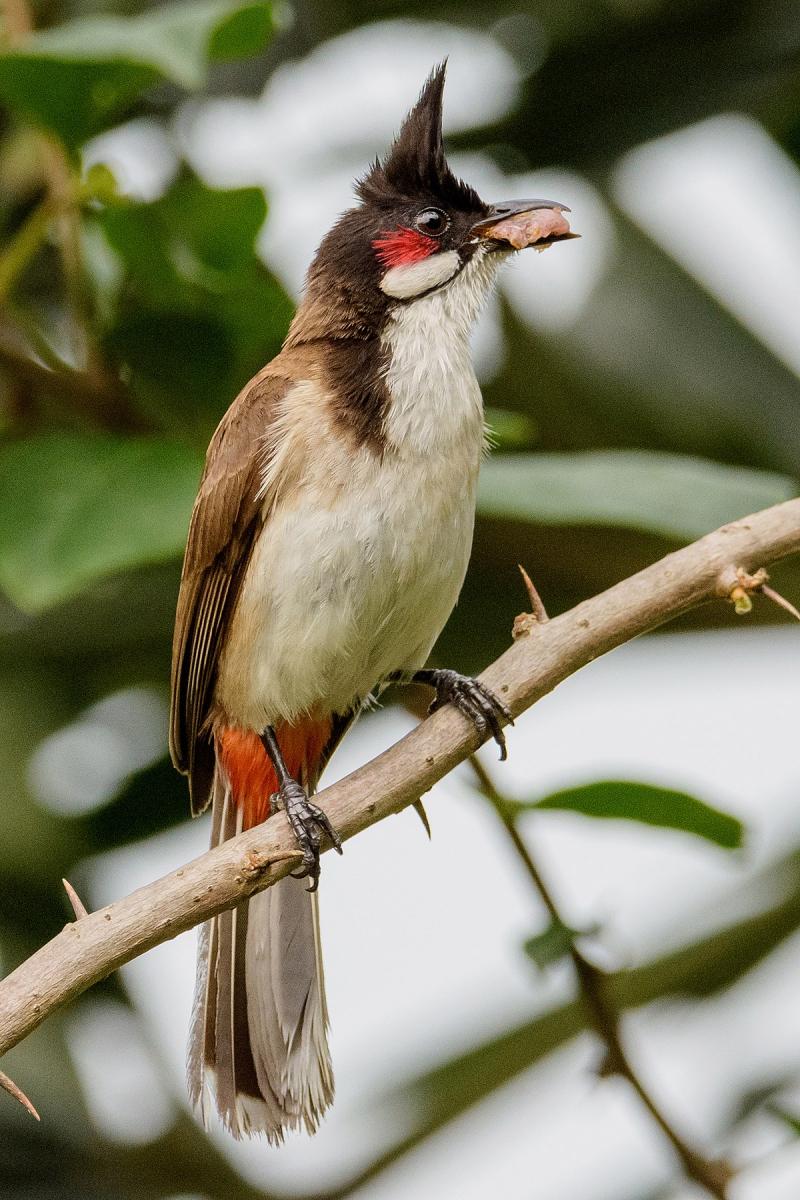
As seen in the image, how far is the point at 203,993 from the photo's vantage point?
2.67 m

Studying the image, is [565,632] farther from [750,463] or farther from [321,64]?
[321,64]

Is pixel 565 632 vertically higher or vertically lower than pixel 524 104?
lower

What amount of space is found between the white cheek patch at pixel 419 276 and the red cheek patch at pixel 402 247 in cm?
2

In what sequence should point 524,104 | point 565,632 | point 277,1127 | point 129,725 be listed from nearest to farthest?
1. point 565,632
2. point 277,1127
3. point 129,725
4. point 524,104

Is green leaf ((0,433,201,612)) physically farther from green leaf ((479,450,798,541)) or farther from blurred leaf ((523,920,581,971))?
blurred leaf ((523,920,581,971))

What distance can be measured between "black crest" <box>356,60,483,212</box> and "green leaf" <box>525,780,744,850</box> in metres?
1.13

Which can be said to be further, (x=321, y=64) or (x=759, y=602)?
(x=321, y=64)

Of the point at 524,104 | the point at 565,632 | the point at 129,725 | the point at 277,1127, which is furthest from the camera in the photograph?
the point at 524,104

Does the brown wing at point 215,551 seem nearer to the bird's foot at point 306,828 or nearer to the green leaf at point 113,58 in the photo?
the bird's foot at point 306,828

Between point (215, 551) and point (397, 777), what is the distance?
0.86 m

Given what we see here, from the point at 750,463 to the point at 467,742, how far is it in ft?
4.00

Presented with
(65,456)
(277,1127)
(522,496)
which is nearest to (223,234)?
(65,456)

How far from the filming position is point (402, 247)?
2.84 meters

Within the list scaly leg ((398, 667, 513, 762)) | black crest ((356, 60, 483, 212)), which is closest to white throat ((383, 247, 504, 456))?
black crest ((356, 60, 483, 212))
